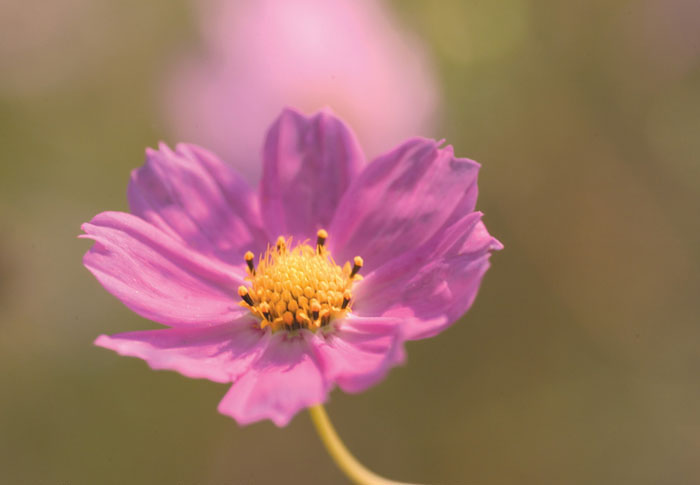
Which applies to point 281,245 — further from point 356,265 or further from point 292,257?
point 356,265

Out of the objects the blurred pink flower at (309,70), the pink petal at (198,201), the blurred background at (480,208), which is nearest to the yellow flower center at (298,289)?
the pink petal at (198,201)

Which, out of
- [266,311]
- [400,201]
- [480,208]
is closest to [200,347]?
[266,311]

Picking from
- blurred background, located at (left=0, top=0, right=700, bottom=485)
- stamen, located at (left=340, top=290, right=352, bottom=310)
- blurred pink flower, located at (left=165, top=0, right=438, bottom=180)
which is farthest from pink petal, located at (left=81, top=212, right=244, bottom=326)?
blurred pink flower, located at (left=165, top=0, right=438, bottom=180)

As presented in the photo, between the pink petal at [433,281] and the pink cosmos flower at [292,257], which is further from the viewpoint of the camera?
the pink cosmos flower at [292,257]

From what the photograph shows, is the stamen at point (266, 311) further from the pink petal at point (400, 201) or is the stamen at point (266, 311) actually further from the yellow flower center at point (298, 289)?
the pink petal at point (400, 201)

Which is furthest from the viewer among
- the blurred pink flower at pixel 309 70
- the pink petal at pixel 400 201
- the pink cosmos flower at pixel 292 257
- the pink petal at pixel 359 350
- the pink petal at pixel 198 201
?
the blurred pink flower at pixel 309 70

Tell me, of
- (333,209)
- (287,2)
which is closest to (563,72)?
(287,2)

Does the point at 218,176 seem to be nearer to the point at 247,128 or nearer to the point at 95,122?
the point at 247,128

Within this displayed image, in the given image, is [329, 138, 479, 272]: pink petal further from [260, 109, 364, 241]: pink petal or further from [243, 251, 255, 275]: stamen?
[243, 251, 255, 275]: stamen

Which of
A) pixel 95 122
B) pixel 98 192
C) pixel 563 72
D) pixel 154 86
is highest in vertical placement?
pixel 563 72
